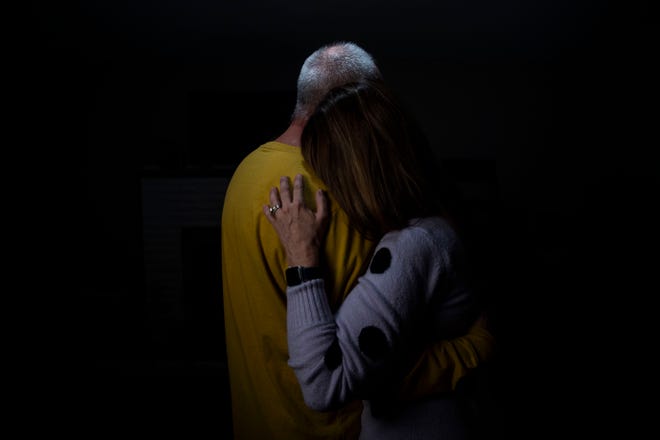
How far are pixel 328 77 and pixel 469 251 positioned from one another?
44 centimetres

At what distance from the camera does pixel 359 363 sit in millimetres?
761

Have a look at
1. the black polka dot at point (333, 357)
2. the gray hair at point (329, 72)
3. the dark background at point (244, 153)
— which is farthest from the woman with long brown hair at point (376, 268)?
the dark background at point (244, 153)

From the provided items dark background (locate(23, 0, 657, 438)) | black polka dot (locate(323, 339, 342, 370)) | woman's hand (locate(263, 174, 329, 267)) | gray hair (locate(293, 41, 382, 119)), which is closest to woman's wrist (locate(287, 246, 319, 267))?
woman's hand (locate(263, 174, 329, 267))

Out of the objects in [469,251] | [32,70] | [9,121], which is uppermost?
[32,70]

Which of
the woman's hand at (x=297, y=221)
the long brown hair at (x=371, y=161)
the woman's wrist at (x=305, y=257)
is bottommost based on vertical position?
the woman's wrist at (x=305, y=257)

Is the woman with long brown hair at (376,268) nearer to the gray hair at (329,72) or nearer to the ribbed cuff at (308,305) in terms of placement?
the ribbed cuff at (308,305)

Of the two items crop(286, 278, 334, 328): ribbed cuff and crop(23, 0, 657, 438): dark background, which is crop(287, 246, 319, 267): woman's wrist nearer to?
crop(286, 278, 334, 328): ribbed cuff

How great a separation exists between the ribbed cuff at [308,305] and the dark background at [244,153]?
1859mm

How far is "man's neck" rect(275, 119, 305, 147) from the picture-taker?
3.17 ft

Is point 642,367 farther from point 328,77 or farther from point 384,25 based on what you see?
point 328,77

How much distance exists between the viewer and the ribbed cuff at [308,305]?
2.57 ft

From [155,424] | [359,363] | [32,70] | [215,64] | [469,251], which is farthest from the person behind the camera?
[215,64]

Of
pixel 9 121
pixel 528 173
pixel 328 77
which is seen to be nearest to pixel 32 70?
pixel 9 121

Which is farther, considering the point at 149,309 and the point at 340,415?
the point at 149,309
